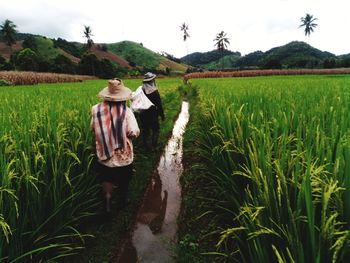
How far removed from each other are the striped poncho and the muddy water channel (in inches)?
39.9

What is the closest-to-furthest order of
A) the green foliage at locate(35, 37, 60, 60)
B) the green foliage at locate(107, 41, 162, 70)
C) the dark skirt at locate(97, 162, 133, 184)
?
the dark skirt at locate(97, 162, 133, 184) < the green foliage at locate(35, 37, 60, 60) < the green foliage at locate(107, 41, 162, 70)

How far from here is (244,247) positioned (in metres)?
2.18

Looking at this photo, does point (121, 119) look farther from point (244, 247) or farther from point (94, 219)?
point (244, 247)

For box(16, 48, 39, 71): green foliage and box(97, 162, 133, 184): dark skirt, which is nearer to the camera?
box(97, 162, 133, 184): dark skirt

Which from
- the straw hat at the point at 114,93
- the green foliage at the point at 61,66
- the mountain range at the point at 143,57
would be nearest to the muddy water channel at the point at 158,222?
the straw hat at the point at 114,93

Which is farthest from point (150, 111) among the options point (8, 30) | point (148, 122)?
point (8, 30)

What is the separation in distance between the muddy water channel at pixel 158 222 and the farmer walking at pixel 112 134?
1.81ft

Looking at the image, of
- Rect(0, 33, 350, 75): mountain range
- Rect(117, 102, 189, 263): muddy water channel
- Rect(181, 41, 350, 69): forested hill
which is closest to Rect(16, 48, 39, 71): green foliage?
Rect(0, 33, 350, 75): mountain range

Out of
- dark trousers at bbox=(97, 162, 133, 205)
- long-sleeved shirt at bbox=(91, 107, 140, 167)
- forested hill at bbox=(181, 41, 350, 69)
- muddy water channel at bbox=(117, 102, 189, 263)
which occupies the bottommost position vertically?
muddy water channel at bbox=(117, 102, 189, 263)

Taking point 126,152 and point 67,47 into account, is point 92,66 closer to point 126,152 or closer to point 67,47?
point 67,47

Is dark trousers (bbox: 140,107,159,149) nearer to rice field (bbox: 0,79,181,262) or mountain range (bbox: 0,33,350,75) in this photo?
rice field (bbox: 0,79,181,262)

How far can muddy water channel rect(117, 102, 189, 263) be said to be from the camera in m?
3.04

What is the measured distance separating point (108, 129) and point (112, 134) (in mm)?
77

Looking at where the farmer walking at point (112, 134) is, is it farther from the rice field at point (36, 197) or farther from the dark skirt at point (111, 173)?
the rice field at point (36, 197)
